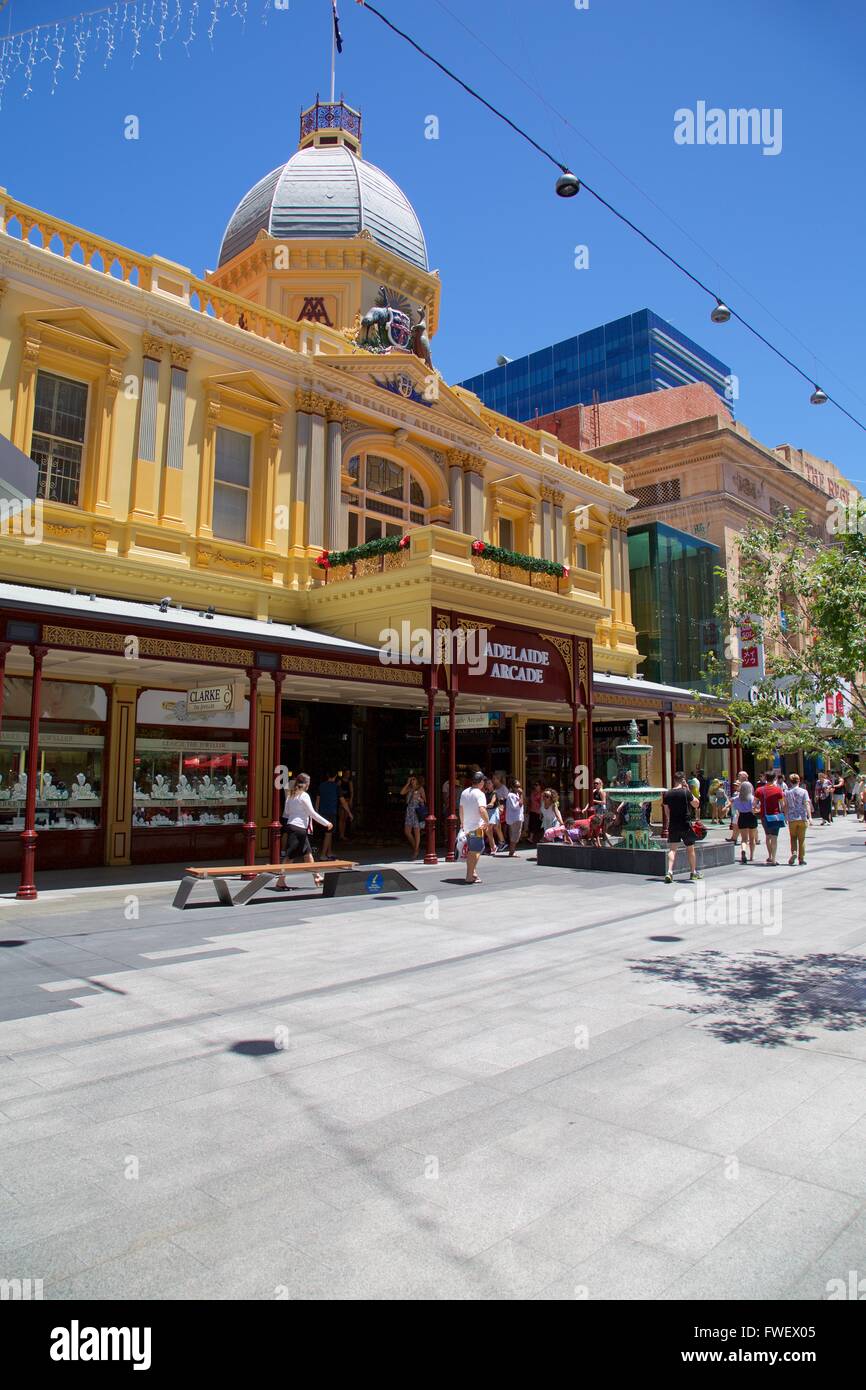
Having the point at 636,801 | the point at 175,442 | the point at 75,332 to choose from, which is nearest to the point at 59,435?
the point at 75,332

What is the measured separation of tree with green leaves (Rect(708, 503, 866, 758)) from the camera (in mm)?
7031

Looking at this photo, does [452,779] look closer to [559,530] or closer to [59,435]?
[59,435]

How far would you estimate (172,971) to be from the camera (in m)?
7.33

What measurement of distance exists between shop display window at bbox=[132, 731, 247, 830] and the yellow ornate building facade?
0.15 feet

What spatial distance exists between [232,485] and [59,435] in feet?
11.9

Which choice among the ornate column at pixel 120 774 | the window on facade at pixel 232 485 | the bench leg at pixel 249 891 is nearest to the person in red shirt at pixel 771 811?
the bench leg at pixel 249 891

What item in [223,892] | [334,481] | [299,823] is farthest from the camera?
[334,481]

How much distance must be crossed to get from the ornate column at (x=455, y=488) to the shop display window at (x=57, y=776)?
419 inches

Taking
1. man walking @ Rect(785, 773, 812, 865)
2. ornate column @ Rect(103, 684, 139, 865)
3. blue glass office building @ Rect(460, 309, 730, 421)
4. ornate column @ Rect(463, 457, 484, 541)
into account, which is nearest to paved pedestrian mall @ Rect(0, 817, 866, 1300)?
ornate column @ Rect(103, 684, 139, 865)

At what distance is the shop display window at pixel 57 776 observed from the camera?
46.2 ft

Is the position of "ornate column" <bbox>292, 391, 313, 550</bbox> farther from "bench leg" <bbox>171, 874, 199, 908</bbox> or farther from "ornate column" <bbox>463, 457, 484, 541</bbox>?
"bench leg" <bbox>171, 874, 199, 908</bbox>

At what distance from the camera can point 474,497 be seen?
22203mm
